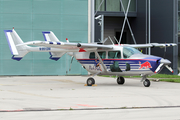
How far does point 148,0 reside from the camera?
1157 inches

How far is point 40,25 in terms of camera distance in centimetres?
2653

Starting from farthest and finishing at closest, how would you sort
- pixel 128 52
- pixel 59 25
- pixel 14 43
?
1. pixel 59 25
2. pixel 14 43
3. pixel 128 52

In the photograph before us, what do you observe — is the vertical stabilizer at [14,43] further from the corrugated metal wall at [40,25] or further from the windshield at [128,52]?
the corrugated metal wall at [40,25]

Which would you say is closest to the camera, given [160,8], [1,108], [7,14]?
[1,108]

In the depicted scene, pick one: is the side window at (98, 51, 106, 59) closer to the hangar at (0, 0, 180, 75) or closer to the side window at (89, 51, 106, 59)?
the side window at (89, 51, 106, 59)

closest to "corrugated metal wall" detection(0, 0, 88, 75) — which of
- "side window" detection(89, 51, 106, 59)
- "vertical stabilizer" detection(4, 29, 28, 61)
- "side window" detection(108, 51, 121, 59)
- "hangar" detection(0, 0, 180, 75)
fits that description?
"hangar" detection(0, 0, 180, 75)

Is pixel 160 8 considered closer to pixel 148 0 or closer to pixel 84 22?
pixel 148 0

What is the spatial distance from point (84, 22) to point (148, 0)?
7446mm

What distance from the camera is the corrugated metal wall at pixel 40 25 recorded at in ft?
85.7

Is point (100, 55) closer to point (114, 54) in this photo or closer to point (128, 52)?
point (114, 54)

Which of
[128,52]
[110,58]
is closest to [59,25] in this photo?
[110,58]

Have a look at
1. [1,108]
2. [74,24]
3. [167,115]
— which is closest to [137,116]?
[167,115]

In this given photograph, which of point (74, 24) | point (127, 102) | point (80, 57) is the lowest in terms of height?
point (127, 102)

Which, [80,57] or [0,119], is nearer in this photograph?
[0,119]
